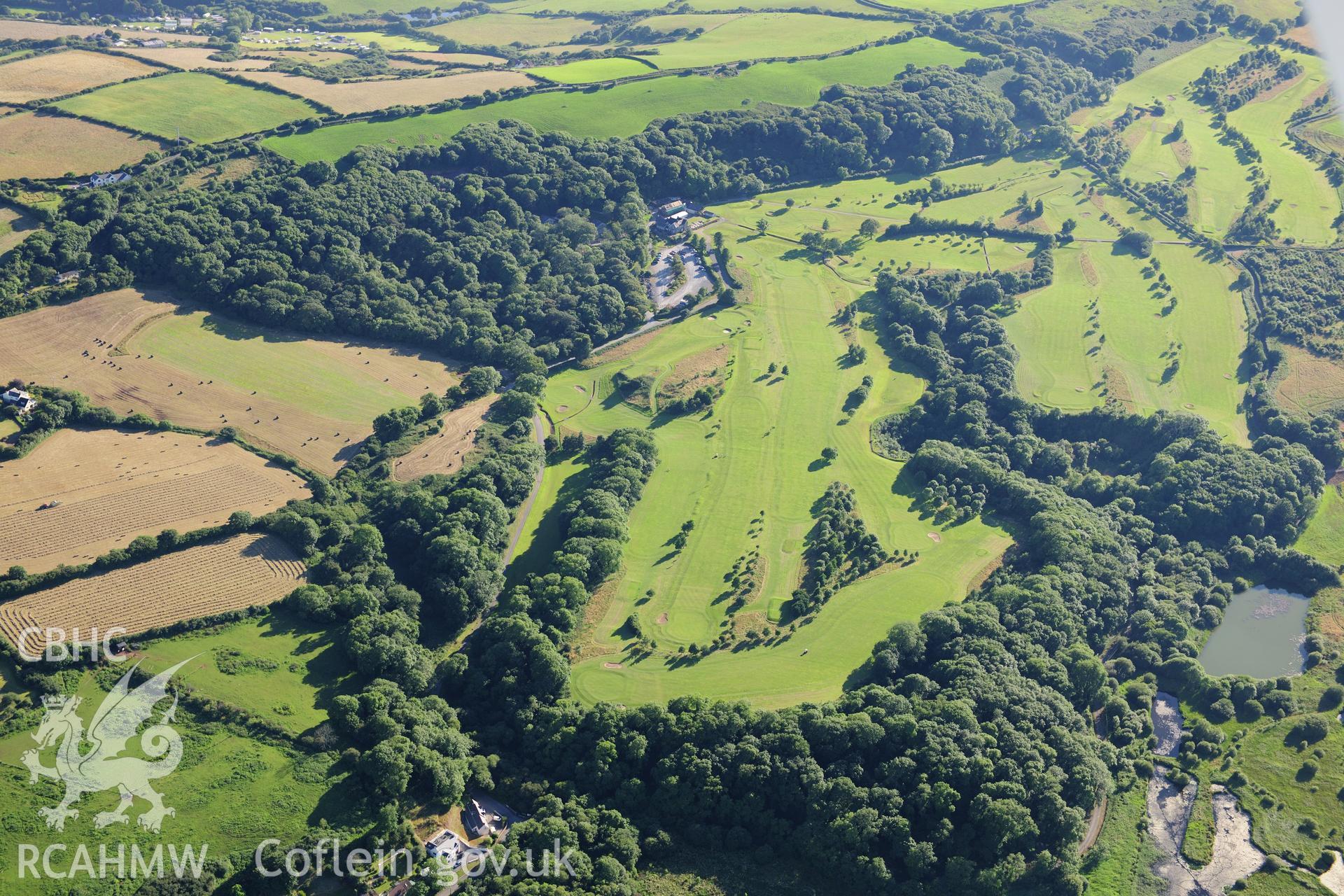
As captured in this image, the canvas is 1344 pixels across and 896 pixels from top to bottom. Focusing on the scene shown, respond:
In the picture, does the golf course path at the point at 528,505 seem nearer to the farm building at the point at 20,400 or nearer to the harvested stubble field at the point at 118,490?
the harvested stubble field at the point at 118,490

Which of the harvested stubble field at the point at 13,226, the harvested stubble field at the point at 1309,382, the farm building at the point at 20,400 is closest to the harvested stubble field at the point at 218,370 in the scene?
the farm building at the point at 20,400

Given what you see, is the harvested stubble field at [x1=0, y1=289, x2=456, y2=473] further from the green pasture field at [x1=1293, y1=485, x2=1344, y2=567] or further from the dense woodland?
the green pasture field at [x1=1293, y1=485, x2=1344, y2=567]

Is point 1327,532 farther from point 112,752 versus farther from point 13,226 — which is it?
point 13,226

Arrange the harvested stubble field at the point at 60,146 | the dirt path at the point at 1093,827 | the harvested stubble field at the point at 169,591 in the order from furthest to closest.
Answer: the harvested stubble field at the point at 60,146
the harvested stubble field at the point at 169,591
the dirt path at the point at 1093,827

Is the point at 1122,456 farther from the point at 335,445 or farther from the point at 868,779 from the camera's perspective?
the point at 335,445

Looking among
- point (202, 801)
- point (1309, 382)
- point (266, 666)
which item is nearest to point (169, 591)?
point (266, 666)
